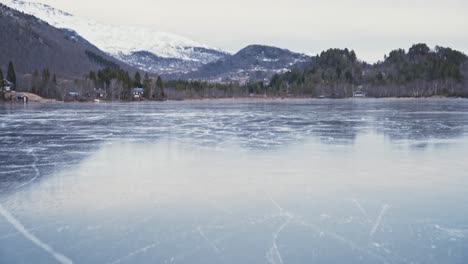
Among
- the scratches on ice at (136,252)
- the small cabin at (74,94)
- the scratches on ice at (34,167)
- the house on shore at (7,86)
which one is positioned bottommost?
the scratches on ice at (136,252)

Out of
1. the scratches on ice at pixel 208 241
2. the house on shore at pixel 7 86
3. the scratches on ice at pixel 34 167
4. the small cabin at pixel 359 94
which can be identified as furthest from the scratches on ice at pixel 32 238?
the small cabin at pixel 359 94

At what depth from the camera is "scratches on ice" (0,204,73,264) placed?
5.77 m

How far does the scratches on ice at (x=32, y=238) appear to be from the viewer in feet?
18.9

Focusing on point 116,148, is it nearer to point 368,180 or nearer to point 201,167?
point 201,167

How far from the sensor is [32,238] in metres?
6.48

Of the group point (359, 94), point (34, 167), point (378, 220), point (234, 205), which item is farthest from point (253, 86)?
point (378, 220)

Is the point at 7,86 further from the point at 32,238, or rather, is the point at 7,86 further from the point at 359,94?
the point at 359,94

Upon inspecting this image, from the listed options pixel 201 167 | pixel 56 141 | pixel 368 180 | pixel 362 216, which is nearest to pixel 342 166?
pixel 368 180

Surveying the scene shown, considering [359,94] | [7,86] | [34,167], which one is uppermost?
[7,86]

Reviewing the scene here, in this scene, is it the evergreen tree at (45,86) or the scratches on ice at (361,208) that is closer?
the scratches on ice at (361,208)

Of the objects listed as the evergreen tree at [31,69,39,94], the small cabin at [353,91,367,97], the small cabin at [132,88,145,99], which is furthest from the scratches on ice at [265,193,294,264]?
the small cabin at [353,91,367,97]

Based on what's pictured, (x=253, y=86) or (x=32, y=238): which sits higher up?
(x=253, y=86)

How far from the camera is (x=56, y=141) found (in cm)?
1841

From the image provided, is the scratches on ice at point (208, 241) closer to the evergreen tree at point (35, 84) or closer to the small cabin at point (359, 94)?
the evergreen tree at point (35, 84)
